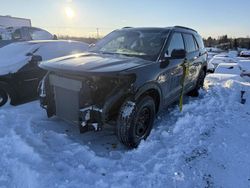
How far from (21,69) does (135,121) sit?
134 inches

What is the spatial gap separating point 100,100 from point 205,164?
1778mm

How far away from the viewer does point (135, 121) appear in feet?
11.5

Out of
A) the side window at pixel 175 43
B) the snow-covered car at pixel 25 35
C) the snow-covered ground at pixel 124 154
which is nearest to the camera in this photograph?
the snow-covered ground at pixel 124 154

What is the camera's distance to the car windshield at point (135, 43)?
13.6 ft

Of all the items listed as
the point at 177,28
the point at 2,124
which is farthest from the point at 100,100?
the point at 177,28

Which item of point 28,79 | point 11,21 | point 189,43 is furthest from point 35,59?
point 11,21

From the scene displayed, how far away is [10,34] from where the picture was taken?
12633 millimetres

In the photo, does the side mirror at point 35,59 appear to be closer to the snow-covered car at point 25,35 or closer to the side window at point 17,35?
the snow-covered car at point 25,35

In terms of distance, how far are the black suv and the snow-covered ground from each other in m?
0.40

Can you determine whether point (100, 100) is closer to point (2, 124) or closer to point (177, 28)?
point (2, 124)

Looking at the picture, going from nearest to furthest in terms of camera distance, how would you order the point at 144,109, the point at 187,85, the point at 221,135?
the point at 144,109, the point at 221,135, the point at 187,85

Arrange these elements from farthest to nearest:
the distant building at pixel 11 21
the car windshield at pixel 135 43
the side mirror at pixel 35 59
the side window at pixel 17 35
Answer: the distant building at pixel 11 21
the side window at pixel 17 35
the side mirror at pixel 35 59
the car windshield at pixel 135 43

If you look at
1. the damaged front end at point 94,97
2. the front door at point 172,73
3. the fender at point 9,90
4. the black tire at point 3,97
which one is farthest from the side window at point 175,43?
the black tire at point 3,97

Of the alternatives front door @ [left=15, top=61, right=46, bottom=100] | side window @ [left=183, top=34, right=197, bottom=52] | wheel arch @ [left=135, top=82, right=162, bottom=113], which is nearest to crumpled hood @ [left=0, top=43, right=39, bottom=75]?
front door @ [left=15, top=61, right=46, bottom=100]
